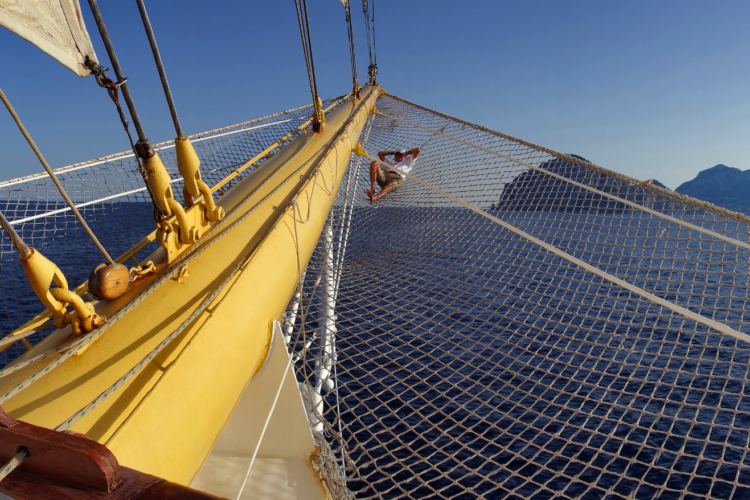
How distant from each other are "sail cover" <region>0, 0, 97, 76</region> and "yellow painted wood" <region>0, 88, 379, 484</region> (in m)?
0.77

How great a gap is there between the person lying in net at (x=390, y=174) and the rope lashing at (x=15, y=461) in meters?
8.46

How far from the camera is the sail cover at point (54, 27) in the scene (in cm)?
118

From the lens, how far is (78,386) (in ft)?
3.87

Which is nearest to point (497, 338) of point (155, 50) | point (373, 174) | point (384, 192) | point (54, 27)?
point (155, 50)

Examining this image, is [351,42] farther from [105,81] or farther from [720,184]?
[720,184]

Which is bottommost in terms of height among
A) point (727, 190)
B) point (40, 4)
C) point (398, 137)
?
point (727, 190)

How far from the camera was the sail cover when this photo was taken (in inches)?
46.5

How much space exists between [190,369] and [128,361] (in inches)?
7.5

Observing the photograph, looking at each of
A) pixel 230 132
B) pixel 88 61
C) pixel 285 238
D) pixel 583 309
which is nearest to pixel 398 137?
pixel 230 132

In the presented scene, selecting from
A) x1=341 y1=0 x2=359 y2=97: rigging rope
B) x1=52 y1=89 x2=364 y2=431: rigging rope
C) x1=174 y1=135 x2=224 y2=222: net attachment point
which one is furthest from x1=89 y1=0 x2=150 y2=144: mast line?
x1=341 y1=0 x2=359 y2=97: rigging rope

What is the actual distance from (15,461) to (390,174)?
377 inches

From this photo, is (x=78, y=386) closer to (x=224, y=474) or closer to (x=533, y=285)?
(x=224, y=474)

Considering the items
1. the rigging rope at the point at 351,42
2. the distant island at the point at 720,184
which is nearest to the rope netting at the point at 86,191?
the rigging rope at the point at 351,42

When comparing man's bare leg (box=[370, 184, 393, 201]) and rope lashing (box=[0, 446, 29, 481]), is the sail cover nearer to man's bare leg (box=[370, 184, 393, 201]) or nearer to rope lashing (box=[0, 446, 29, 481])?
rope lashing (box=[0, 446, 29, 481])
